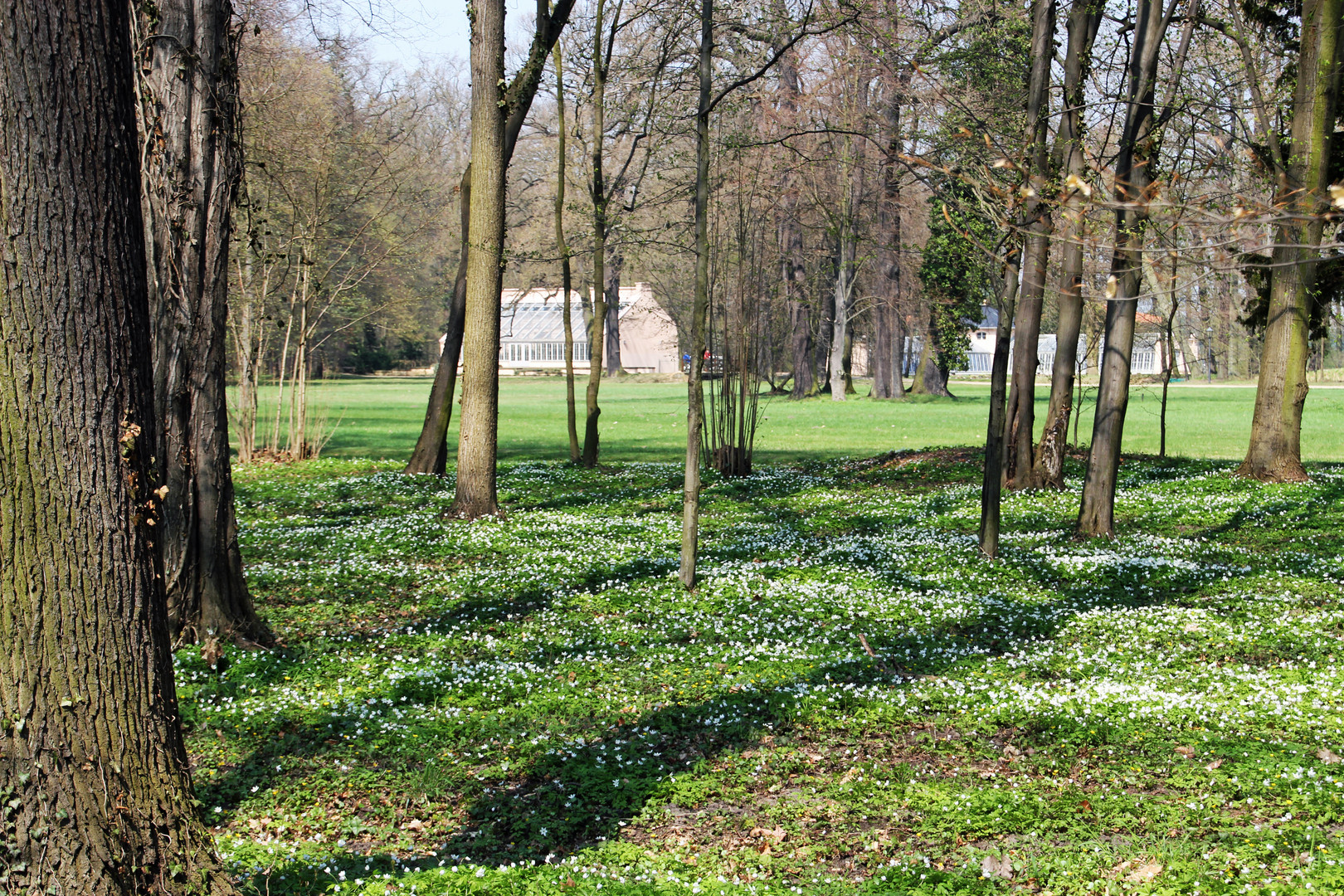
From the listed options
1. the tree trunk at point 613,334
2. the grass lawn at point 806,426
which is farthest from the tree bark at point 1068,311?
the tree trunk at point 613,334

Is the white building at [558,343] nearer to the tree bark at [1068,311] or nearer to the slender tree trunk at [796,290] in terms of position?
the slender tree trunk at [796,290]

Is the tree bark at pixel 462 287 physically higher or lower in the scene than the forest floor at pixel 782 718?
higher

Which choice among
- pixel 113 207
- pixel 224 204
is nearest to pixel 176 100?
pixel 224 204

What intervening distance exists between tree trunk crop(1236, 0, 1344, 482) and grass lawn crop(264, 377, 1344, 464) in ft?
23.2

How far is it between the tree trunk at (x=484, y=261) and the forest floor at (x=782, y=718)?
1.37 meters

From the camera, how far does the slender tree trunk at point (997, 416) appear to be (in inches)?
375

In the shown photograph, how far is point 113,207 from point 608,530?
9.37 metres

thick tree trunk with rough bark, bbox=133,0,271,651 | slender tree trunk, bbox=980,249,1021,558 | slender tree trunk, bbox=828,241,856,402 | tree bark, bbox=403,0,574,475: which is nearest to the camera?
thick tree trunk with rough bark, bbox=133,0,271,651

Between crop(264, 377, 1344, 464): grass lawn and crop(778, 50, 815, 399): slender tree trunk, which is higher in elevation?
crop(778, 50, 815, 399): slender tree trunk

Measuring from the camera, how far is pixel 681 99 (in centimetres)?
2062

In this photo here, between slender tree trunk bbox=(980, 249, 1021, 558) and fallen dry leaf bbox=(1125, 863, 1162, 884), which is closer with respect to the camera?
fallen dry leaf bbox=(1125, 863, 1162, 884)

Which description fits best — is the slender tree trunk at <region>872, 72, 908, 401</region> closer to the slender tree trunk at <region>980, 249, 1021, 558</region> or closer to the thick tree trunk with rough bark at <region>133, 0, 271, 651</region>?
the slender tree trunk at <region>980, 249, 1021, 558</region>

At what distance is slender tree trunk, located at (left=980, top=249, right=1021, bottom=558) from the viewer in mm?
9516

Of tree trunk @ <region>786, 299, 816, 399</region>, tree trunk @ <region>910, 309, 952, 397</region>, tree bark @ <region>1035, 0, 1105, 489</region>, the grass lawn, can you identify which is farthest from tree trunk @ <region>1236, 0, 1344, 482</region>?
tree trunk @ <region>910, 309, 952, 397</region>
